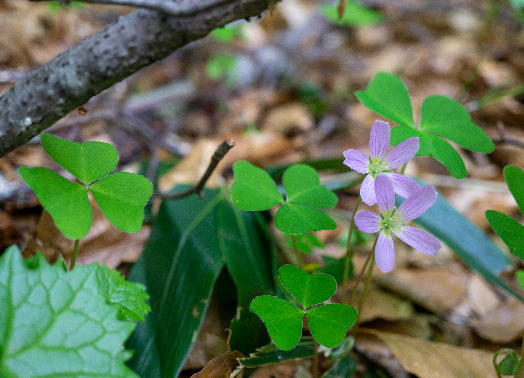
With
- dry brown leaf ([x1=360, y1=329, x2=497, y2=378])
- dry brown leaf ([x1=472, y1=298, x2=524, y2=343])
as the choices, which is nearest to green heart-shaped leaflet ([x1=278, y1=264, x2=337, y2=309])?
dry brown leaf ([x1=360, y1=329, x2=497, y2=378])

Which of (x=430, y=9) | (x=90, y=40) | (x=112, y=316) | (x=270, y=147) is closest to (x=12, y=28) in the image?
(x=270, y=147)

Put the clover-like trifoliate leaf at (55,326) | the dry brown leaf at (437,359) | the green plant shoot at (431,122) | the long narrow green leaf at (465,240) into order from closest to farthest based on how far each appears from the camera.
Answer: the clover-like trifoliate leaf at (55,326), the green plant shoot at (431,122), the dry brown leaf at (437,359), the long narrow green leaf at (465,240)

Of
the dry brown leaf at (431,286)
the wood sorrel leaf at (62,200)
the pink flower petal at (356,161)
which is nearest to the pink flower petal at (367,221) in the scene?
the pink flower petal at (356,161)

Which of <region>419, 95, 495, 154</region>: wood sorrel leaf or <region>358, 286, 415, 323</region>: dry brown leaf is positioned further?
<region>358, 286, 415, 323</region>: dry brown leaf

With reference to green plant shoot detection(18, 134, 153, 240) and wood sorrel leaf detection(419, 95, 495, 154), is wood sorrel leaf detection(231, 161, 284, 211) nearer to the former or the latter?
green plant shoot detection(18, 134, 153, 240)

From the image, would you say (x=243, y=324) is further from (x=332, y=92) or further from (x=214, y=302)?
(x=332, y=92)

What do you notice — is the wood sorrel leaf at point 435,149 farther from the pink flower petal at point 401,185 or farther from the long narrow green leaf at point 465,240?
the long narrow green leaf at point 465,240

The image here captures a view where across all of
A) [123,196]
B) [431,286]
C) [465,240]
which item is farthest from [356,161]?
[431,286]
